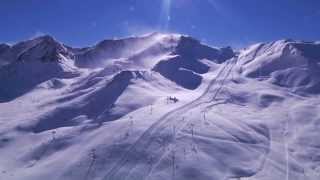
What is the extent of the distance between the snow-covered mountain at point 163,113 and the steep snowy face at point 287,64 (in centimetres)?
25

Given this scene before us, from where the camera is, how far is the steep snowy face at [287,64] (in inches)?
4026

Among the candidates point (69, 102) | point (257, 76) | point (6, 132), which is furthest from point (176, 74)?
point (6, 132)

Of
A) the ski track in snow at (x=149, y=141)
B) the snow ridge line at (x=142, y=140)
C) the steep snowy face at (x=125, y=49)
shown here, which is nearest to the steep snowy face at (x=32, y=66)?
the steep snowy face at (x=125, y=49)

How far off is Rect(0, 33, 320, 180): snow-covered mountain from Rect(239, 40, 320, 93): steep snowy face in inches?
9.9

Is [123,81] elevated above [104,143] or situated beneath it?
elevated above

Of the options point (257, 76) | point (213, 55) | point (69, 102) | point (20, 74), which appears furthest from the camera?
point (213, 55)

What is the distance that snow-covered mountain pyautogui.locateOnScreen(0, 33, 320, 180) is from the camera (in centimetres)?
5909

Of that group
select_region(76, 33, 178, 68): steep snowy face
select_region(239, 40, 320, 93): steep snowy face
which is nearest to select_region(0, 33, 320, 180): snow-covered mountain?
select_region(239, 40, 320, 93): steep snowy face

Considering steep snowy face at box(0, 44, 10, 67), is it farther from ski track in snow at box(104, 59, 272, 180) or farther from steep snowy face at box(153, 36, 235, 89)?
ski track in snow at box(104, 59, 272, 180)

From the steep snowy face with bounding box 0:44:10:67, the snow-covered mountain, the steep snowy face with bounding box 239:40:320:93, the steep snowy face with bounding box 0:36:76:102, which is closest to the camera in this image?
the snow-covered mountain

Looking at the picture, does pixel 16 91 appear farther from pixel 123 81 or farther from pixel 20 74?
pixel 123 81

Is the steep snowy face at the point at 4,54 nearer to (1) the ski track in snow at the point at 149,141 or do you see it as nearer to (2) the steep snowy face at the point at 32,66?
(2) the steep snowy face at the point at 32,66

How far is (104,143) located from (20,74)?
215 feet

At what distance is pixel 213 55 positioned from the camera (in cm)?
13800
